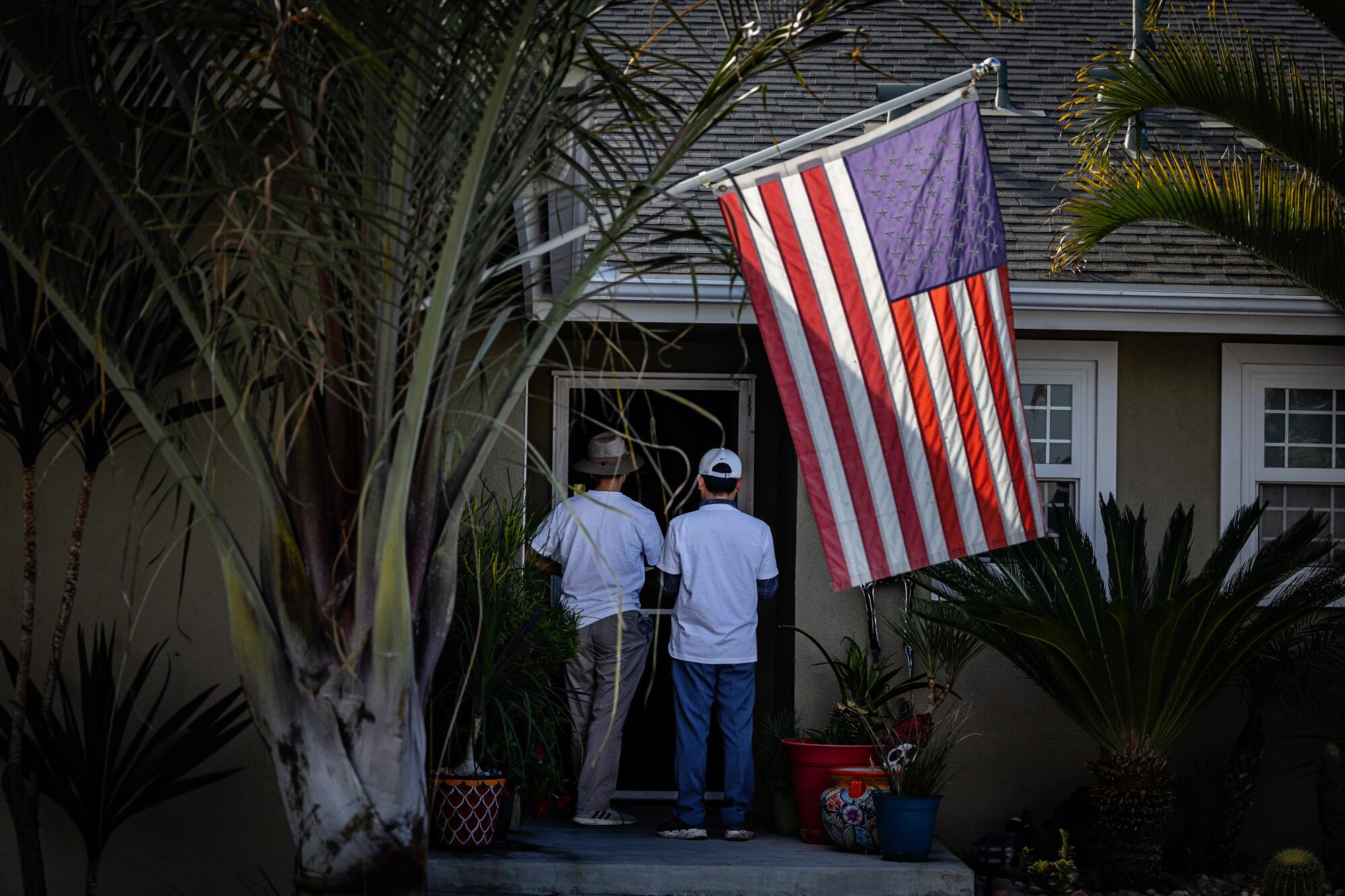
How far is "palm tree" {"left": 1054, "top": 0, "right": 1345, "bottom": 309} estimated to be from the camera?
6711mm

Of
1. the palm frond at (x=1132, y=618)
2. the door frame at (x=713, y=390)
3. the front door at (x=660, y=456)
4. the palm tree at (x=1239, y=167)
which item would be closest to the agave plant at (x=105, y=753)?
the palm frond at (x=1132, y=618)

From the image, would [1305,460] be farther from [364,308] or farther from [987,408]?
[364,308]

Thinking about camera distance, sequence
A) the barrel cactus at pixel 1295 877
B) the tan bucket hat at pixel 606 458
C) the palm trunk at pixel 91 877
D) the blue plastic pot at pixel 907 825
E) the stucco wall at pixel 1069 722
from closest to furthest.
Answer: the palm trunk at pixel 91 877
the blue plastic pot at pixel 907 825
the barrel cactus at pixel 1295 877
the tan bucket hat at pixel 606 458
the stucco wall at pixel 1069 722

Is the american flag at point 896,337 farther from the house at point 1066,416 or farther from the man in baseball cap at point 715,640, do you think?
the house at point 1066,416

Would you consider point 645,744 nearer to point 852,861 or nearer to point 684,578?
point 684,578

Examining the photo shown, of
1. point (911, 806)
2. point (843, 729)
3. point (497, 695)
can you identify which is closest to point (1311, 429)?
point (843, 729)

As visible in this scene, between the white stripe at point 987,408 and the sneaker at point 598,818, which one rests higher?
the white stripe at point 987,408

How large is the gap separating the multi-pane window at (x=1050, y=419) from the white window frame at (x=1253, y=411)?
3.09 ft

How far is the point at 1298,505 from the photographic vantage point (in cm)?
825

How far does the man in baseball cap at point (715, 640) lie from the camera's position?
23.1 feet

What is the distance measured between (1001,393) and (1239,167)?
2287mm

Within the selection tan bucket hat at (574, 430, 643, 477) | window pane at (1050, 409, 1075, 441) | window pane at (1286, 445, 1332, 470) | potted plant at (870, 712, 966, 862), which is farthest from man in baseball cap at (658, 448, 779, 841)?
window pane at (1286, 445, 1332, 470)

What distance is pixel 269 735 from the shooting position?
3.40 meters

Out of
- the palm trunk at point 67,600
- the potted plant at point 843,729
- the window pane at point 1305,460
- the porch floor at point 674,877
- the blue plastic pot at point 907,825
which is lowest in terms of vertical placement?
the porch floor at point 674,877
